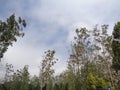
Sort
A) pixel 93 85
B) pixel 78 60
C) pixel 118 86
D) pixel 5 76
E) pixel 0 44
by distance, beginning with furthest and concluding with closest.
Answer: pixel 5 76 < pixel 78 60 < pixel 118 86 < pixel 0 44 < pixel 93 85

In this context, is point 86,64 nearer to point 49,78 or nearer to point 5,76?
point 49,78

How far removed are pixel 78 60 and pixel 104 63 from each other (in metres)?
5.31

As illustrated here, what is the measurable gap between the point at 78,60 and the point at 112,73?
674cm

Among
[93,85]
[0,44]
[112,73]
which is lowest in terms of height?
[93,85]

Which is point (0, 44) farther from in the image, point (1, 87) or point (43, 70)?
point (1, 87)

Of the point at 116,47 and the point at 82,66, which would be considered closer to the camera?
the point at 116,47

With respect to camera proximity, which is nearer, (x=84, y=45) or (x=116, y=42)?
(x=116, y=42)

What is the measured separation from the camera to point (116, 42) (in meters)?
22.8

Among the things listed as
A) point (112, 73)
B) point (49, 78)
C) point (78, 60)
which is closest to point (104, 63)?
point (112, 73)

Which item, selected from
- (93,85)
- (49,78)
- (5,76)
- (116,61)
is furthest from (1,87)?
(116,61)

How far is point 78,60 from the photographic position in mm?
45312

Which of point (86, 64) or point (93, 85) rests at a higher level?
point (86, 64)

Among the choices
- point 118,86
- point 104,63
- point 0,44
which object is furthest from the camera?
point 104,63

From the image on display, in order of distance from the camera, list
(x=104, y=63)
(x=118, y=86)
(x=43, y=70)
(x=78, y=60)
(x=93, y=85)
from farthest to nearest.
Result: 1. (x=43, y=70)
2. (x=78, y=60)
3. (x=104, y=63)
4. (x=118, y=86)
5. (x=93, y=85)
